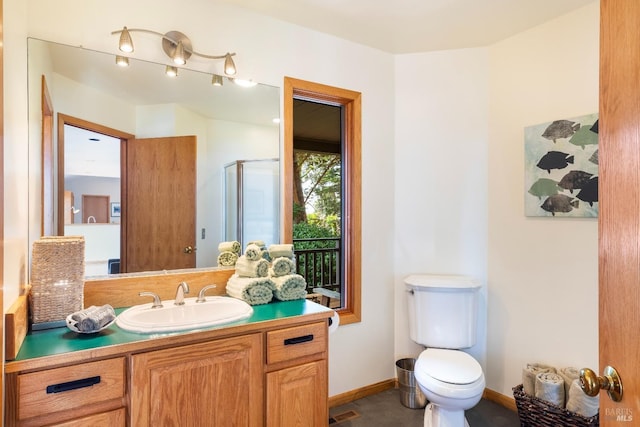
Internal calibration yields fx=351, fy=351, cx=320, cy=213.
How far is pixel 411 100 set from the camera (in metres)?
2.74

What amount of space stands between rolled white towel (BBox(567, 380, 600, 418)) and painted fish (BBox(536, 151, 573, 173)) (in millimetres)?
1239

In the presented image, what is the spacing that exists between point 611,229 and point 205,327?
1.37m

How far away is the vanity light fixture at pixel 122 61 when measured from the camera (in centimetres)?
183

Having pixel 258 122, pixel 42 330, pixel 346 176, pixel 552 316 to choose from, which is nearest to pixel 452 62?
pixel 346 176

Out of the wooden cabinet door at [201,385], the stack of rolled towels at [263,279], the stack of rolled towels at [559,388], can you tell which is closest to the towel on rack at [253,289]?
the stack of rolled towels at [263,279]

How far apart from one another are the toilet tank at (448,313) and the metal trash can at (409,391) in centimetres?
28

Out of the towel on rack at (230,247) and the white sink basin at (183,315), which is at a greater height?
the towel on rack at (230,247)

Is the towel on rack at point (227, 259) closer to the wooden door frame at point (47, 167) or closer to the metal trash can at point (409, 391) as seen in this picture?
the wooden door frame at point (47, 167)

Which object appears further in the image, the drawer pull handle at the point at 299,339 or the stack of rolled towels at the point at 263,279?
the stack of rolled towels at the point at 263,279

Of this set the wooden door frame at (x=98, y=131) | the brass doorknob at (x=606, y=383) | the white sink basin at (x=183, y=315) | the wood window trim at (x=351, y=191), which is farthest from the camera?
the wood window trim at (x=351, y=191)

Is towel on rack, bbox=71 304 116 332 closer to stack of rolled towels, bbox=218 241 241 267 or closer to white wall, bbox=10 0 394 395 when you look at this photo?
white wall, bbox=10 0 394 395

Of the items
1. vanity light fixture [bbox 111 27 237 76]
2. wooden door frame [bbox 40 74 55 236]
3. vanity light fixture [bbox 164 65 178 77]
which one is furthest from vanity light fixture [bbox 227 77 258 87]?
wooden door frame [bbox 40 74 55 236]

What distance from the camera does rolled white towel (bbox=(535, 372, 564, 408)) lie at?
197cm

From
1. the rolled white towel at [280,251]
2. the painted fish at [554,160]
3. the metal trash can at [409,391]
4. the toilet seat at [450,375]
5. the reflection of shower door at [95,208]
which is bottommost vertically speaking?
the metal trash can at [409,391]
